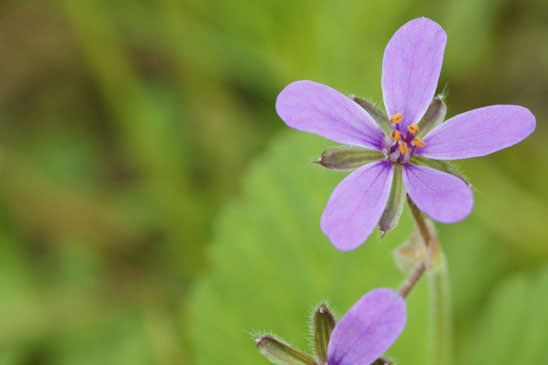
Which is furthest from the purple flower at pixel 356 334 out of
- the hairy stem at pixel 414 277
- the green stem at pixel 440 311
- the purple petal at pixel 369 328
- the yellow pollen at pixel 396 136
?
the yellow pollen at pixel 396 136

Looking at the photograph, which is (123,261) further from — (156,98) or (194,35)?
(194,35)

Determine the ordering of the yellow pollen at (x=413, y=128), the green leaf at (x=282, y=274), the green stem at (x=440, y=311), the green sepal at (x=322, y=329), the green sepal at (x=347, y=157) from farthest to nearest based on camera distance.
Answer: the green leaf at (x=282, y=274) → the green stem at (x=440, y=311) → the yellow pollen at (x=413, y=128) → the green sepal at (x=347, y=157) → the green sepal at (x=322, y=329)

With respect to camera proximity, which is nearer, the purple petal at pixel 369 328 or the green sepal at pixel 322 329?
the purple petal at pixel 369 328

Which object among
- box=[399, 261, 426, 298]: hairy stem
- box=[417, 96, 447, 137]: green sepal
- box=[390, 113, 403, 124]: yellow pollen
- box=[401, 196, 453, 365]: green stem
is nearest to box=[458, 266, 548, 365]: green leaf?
box=[401, 196, 453, 365]: green stem

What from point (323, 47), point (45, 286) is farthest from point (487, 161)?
point (45, 286)

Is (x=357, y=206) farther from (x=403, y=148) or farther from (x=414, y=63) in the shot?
(x=414, y=63)

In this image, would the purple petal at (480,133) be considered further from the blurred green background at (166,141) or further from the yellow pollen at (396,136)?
the blurred green background at (166,141)

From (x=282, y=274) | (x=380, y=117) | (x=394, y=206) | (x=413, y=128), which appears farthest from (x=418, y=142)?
(x=282, y=274)
